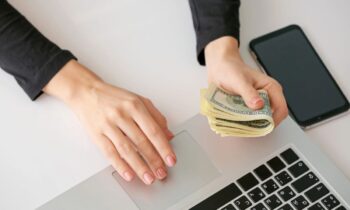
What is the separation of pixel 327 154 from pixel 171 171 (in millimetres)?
269

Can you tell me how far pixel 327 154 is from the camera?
876 millimetres

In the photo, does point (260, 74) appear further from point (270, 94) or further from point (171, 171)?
point (171, 171)

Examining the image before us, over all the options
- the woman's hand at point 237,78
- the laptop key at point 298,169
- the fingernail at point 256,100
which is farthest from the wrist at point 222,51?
the laptop key at point 298,169

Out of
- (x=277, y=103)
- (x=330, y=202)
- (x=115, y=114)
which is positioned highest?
(x=115, y=114)

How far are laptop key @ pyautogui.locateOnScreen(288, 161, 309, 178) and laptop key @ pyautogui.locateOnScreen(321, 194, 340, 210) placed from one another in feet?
0.18

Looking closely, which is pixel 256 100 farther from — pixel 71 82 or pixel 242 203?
pixel 71 82

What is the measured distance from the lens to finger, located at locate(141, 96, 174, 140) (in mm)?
860

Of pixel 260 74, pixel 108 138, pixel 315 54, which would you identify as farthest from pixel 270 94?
pixel 108 138

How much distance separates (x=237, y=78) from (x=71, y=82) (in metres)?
0.28

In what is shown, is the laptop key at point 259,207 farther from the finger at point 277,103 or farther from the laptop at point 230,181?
the finger at point 277,103

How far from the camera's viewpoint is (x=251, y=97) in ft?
2.73

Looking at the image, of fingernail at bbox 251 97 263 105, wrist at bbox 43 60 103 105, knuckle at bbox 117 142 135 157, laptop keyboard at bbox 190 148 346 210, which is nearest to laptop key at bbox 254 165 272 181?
laptop keyboard at bbox 190 148 346 210

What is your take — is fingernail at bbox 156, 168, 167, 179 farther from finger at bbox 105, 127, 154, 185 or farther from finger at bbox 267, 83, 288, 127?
finger at bbox 267, 83, 288, 127

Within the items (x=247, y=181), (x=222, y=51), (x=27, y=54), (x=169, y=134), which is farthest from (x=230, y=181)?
(x=27, y=54)
